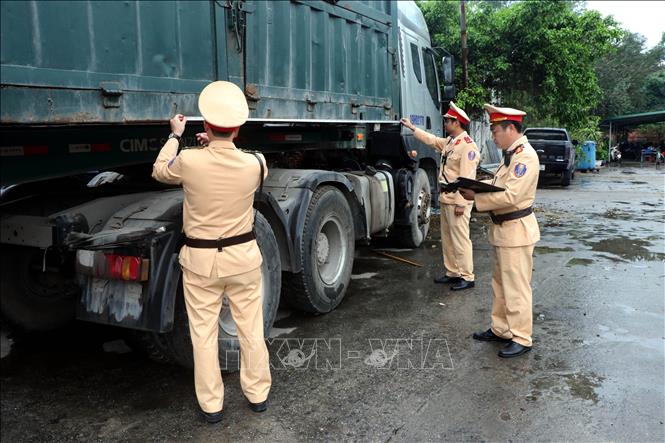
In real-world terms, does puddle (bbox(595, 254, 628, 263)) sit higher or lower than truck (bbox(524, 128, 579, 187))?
lower

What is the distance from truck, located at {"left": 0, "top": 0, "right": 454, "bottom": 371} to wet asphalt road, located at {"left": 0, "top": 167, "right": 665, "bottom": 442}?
29 cm

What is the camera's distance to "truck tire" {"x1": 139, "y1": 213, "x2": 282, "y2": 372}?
344cm

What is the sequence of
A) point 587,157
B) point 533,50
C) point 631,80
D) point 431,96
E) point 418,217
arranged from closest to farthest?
point 418,217 → point 431,96 → point 533,50 → point 587,157 → point 631,80

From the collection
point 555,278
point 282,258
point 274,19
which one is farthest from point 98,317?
point 555,278

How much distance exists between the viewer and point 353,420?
3.21 metres

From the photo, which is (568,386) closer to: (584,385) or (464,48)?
(584,385)

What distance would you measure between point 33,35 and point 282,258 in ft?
7.62

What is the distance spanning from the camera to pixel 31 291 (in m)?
3.99

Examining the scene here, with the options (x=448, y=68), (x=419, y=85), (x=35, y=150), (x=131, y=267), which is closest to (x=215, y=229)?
(x=131, y=267)

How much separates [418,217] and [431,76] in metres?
2.19

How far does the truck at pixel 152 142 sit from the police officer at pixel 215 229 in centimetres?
21

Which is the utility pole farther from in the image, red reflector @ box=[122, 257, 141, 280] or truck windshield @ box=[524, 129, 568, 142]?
red reflector @ box=[122, 257, 141, 280]

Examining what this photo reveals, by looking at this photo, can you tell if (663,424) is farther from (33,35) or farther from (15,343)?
(15,343)

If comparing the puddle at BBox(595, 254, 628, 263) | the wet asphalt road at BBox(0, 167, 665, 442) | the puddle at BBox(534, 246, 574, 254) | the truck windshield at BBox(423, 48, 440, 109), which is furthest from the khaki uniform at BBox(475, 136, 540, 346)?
the truck windshield at BBox(423, 48, 440, 109)
